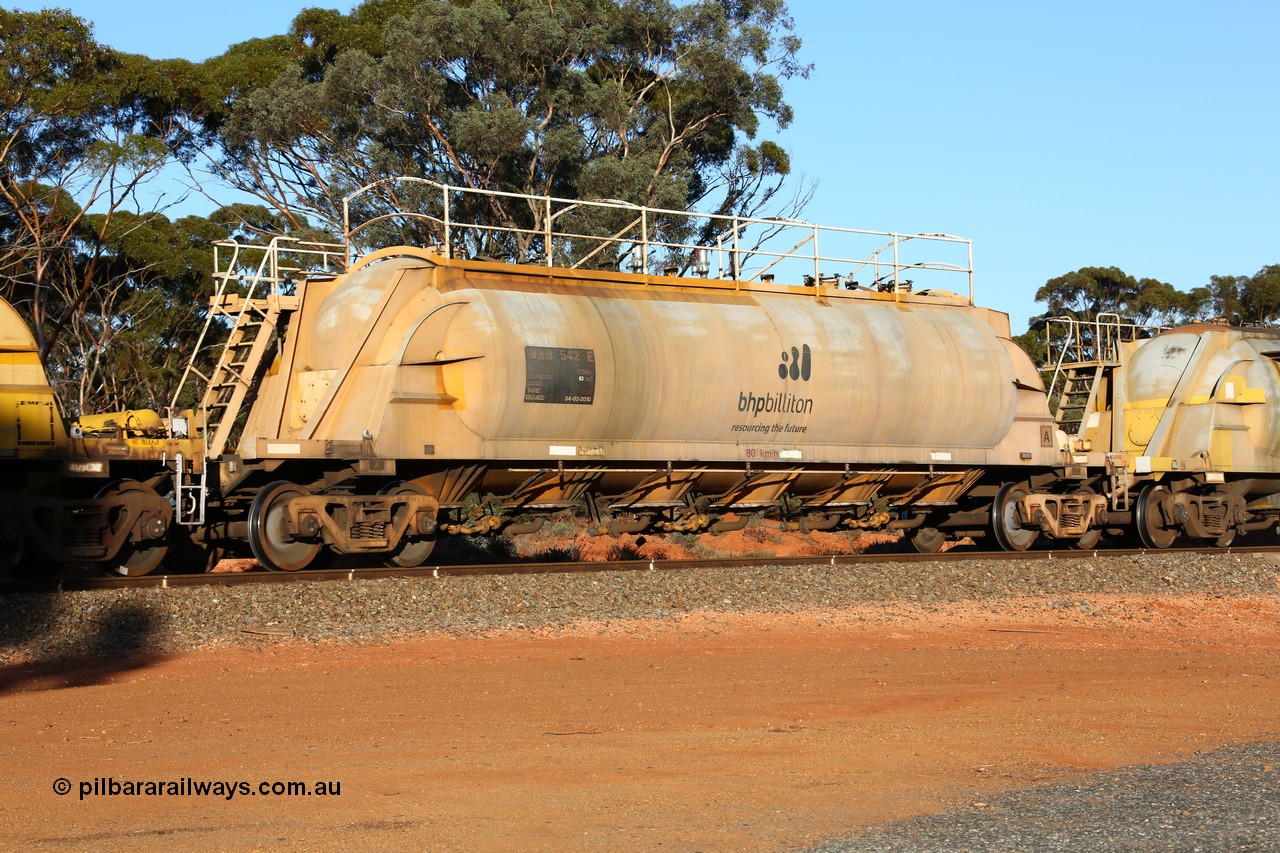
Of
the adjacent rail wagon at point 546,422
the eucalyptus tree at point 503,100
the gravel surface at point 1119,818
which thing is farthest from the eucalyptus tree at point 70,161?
the gravel surface at point 1119,818

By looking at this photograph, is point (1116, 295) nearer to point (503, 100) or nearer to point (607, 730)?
point (503, 100)

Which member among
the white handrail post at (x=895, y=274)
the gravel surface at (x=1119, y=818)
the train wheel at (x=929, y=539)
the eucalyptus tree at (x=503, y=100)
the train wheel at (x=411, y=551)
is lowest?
the train wheel at (x=929, y=539)

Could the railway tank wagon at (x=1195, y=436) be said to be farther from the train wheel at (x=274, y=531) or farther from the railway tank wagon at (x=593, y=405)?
the train wheel at (x=274, y=531)

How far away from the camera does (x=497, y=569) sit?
1597 centimetres

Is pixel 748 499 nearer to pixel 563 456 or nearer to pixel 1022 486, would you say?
pixel 563 456

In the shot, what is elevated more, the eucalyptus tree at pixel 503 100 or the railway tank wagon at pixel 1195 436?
A: the eucalyptus tree at pixel 503 100

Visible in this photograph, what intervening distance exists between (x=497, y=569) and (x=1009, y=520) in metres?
9.46

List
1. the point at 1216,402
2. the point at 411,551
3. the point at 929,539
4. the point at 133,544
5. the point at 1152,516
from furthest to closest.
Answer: the point at 1216,402 < the point at 1152,516 < the point at 929,539 < the point at 411,551 < the point at 133,544

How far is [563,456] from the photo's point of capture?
650 inches

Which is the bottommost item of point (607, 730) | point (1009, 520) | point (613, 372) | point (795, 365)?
point (607, 730)

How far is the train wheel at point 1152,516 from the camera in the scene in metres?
22.8

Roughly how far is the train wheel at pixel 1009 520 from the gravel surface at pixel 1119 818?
13624 mm

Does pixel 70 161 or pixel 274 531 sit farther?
pixel 70 161

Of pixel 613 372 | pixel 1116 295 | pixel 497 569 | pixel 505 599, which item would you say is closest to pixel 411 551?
pixel 497 569
